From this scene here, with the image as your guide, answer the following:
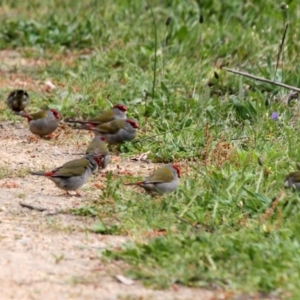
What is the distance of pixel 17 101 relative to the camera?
422 inches

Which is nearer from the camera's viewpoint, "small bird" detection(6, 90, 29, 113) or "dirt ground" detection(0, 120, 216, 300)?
"dirt ground" detection(0, 120, 216, 300)

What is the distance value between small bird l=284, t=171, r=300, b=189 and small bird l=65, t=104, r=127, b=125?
2975 millimetres

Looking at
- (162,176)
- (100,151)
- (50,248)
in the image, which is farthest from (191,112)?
(50,248)

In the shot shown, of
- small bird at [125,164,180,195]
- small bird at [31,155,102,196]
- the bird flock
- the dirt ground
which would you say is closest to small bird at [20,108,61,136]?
the bird flock

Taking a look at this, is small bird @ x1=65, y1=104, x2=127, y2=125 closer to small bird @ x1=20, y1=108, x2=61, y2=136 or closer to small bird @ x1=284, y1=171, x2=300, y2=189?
small bird @ x1=20, y1=108, x2=61, y2=136

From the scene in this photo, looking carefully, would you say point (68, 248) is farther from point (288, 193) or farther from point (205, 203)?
point (288, 193)

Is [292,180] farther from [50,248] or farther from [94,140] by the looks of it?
[94,140]

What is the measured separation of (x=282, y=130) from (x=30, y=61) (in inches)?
197

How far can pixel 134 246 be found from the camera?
6223 millimetres

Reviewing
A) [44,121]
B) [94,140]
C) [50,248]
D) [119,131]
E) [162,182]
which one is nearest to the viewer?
[50,248]

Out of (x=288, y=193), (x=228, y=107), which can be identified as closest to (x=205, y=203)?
(x=288, y=193)

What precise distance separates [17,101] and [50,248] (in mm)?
4543

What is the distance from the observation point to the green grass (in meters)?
6.04

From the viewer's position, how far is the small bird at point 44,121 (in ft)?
32.3
